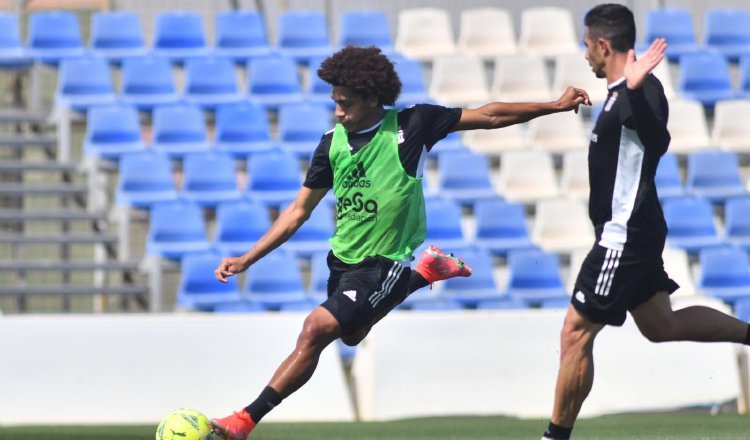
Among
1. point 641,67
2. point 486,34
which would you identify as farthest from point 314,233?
point 641,67

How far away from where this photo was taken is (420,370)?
10945mm

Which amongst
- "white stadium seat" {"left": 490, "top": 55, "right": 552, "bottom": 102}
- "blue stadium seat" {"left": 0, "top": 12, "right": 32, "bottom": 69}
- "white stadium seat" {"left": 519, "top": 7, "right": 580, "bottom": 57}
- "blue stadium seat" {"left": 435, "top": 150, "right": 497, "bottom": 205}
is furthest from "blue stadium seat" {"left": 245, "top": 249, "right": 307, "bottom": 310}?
"white stadium seat" {"left": 519, "top": 7, "right": 580, "bottom": 57}

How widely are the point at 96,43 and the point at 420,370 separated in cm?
711

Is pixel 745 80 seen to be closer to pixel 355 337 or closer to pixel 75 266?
pixel 75 266

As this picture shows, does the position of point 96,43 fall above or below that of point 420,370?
above

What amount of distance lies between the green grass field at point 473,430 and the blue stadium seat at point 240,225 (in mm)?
3318

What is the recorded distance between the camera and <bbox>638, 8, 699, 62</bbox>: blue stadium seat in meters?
16.4

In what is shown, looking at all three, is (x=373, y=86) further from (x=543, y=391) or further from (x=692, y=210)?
(x=692, y=210)

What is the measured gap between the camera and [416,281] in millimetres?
7363

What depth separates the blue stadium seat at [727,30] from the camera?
16.6 m

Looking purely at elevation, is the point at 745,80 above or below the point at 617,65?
below

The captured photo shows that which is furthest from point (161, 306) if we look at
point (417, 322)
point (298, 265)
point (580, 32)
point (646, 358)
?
point (580, 32)

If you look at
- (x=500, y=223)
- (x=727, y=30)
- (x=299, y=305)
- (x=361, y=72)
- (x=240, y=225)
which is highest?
(x=361, y=72)

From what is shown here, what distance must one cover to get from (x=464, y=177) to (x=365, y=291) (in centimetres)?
798
